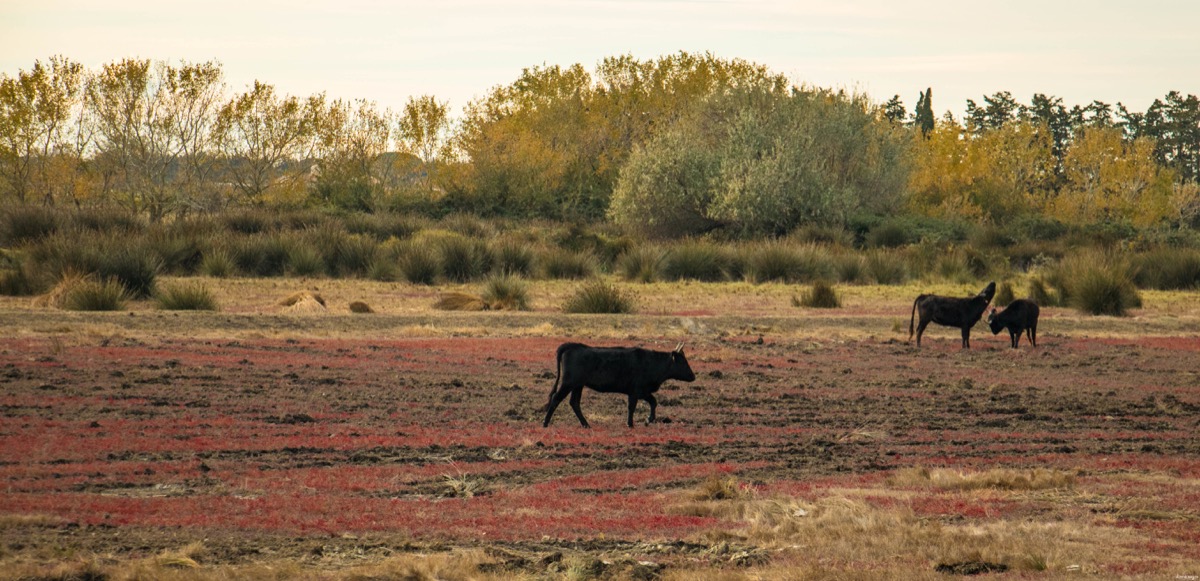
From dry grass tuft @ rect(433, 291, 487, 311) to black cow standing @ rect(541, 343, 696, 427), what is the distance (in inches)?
634

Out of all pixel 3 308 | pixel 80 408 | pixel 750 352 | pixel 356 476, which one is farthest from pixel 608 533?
pixel 3 308

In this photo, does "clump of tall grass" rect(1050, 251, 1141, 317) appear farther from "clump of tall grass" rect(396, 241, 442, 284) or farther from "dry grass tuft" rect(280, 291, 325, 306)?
"dry grass tuft" rect(280, 291, 325, 306)

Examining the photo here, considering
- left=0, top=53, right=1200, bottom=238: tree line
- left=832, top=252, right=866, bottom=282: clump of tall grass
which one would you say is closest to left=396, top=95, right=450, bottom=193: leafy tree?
left=0, top=53, right=1200, bottom=238: tree line

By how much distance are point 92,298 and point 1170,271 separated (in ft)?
96.7

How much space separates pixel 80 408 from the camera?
14484 millimetres

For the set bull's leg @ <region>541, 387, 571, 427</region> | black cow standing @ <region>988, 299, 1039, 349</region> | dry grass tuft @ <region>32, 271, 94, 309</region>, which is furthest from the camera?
dry grass tuft @ <region>32, 271, 94, 309</region>

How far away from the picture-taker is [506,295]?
30.8 metres

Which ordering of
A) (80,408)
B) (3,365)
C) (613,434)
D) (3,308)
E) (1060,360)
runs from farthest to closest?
(3,308), (1060,360), (3,365), (80,408), (613,434)

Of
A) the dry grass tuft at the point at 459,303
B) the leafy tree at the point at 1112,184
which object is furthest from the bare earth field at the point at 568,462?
the leafy tree at the point at 1112,184

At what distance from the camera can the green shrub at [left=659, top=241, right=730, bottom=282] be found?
1594 inches

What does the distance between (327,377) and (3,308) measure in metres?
11.0

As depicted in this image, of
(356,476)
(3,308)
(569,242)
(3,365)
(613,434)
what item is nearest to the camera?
(356,476)

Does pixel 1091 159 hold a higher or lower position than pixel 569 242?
higher

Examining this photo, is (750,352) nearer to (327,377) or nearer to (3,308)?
(327,377)
